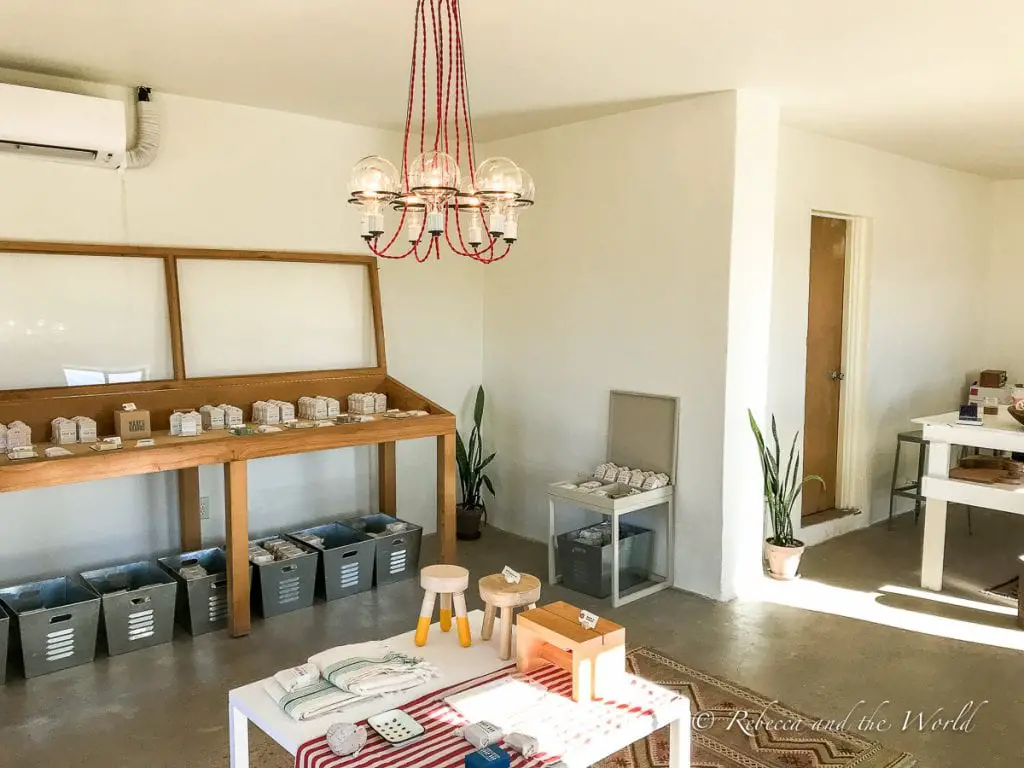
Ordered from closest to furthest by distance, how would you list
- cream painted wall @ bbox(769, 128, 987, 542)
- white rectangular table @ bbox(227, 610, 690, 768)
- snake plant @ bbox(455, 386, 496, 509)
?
white rectangular table @ bbox(227, 610, 690, 768)
cream painted wall @ bbox(769, 128, 987, 542)
snake plant @ bbox(455, 386, 496, 509)

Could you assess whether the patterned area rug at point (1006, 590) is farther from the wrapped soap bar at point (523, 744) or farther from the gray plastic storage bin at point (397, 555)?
the wrapped soap bar at point (523, 744)

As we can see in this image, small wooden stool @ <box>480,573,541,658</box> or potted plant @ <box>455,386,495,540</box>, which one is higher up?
small wooden stool @ <box>480,573,541,658</box>

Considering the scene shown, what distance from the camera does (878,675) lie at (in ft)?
11.5

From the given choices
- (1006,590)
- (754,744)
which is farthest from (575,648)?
(1006,590)

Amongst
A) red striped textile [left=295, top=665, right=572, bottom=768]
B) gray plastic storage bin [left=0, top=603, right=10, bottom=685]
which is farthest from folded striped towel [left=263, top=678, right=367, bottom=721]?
gray plastic storage bin [left=0, top=603, right=10, bottom=685]

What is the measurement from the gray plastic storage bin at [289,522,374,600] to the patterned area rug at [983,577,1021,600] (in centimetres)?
340

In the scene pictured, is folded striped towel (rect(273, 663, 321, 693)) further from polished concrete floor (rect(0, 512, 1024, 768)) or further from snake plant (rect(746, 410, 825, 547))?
snake plant (rect(746, 410, 825, 547))

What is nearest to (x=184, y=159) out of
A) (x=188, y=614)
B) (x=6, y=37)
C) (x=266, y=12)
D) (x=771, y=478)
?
(x=6, y=37)

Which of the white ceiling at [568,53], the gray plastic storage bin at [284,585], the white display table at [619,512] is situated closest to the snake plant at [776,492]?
the white display table at [619,512]

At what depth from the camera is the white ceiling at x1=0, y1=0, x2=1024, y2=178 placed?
294 cm

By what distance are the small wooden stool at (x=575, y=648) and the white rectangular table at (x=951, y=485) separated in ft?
9.27

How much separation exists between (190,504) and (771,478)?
3201 mm

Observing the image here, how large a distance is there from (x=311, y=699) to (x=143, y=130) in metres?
3.12

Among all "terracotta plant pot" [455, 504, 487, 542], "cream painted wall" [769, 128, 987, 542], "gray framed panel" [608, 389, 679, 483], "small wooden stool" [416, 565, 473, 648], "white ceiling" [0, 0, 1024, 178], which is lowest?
"terracotta plant pot" [455, 504, 487, 542]
